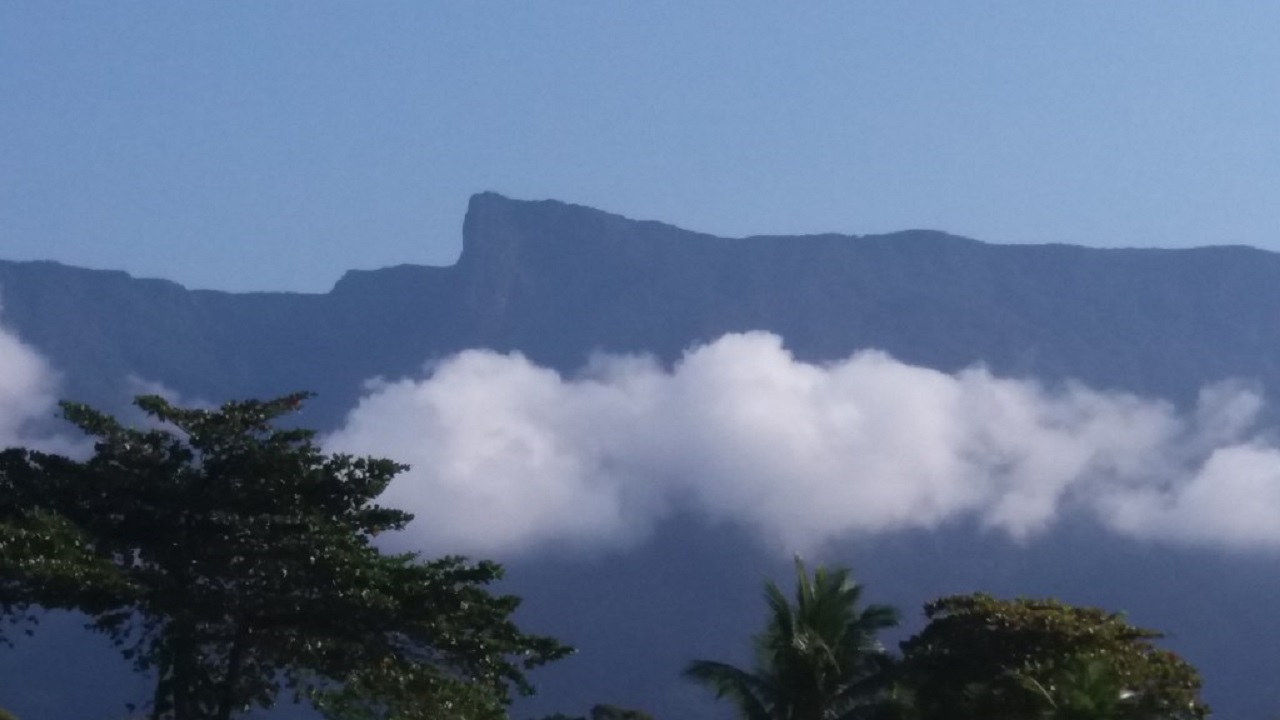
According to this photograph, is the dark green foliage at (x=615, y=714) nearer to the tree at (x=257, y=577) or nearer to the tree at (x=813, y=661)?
the tree at (x=813, y=661)

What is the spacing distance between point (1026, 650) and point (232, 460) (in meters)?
14.7

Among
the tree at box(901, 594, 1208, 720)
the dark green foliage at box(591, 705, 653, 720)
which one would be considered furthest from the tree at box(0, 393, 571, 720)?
the dark green foliage at box(591, 705, 653, 720)

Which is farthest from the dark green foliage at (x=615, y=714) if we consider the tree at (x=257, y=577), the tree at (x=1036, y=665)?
the tree at (x=257, y=577)

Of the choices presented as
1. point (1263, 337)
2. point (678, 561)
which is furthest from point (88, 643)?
point (1263, 337)

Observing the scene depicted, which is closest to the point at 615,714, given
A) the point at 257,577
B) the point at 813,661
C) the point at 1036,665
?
the point at 813,661

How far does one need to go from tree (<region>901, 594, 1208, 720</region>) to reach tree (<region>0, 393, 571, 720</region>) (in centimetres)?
801

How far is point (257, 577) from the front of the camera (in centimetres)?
2770

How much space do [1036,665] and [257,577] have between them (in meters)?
13.7

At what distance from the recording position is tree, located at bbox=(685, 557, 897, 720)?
35812mm

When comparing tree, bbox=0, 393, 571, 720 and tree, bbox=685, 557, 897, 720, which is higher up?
tree, bbox=685, 557, 897, 720

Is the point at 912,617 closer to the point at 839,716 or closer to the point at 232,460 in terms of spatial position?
the point at 839,716

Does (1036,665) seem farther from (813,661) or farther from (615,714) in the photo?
(615,714)

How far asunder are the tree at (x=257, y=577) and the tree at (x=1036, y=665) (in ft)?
26.3

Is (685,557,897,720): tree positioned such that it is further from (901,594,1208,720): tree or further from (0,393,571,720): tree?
(0,393,571,720): tree
